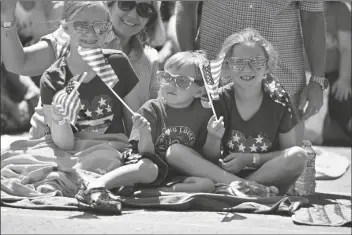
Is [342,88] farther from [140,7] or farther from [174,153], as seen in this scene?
[174,153]

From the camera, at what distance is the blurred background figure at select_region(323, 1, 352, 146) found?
9.47 m

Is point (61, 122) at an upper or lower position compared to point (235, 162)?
upper

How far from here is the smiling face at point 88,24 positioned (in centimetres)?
611

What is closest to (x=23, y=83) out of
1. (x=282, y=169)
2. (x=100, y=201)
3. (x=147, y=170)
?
(x=147, y=170)

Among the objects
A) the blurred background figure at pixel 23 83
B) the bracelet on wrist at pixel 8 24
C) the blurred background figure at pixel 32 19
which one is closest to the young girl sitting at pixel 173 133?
the bracelet on wrist at pixel 8 24

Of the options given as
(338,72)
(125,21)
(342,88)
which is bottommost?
(342,88)

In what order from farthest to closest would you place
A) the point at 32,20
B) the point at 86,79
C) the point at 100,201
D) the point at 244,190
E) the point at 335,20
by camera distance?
1. the point at 335,20
2. the point at 32,20
3. the point at 86,79
4. the point at 244,190
5. the point at 100,201

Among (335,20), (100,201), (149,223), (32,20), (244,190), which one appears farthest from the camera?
(335,20)

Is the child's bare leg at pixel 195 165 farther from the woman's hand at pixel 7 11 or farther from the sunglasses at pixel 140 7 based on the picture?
the woman's hand at pixel 7 11

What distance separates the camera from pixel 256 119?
616 centimetres

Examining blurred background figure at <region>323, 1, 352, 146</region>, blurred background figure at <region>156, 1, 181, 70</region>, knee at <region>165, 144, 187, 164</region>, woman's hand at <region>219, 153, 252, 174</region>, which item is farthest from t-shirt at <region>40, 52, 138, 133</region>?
blurred background figure at <region>323, 1, 352, 146</region>

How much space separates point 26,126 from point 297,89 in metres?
4.01

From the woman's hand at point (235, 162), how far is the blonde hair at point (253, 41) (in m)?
0.55

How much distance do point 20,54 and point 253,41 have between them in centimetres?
137
